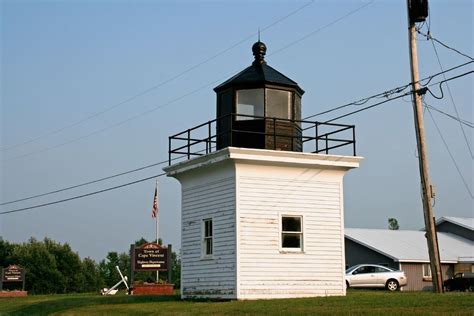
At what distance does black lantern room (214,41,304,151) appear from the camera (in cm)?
2602

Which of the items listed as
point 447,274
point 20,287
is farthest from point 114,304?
point 447,274

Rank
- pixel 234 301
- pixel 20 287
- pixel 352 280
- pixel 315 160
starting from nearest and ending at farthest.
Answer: pixel 234 301 → pixel 315 160 → pixel 352 280 → pixel 20 287

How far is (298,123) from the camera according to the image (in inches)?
1067

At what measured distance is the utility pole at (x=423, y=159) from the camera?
81.1ft

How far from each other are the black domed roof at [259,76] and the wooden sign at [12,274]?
74.6ft

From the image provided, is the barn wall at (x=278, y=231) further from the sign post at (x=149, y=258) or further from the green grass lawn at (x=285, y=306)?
the sign post at (x=149, y=258)

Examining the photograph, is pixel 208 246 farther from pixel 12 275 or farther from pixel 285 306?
pixel 12 275

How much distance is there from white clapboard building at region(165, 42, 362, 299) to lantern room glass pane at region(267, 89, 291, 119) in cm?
3

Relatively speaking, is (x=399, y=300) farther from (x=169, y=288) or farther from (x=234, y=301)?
(x=169, y=288)

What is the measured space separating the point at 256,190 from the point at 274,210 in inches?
36.9

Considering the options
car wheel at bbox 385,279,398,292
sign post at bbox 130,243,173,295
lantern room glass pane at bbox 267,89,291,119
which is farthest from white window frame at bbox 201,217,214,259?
car wheel at bbox 385,279,398,292

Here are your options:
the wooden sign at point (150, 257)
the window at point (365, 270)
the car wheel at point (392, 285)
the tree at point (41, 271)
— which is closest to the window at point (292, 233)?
the wooden sign at point (150, 257)

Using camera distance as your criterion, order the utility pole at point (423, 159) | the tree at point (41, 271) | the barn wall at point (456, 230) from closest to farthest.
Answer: the utility pole at point (423, 159), the barn wall at point (456, 230), the tree at point (41, 271)

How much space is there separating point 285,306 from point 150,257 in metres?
17.2
